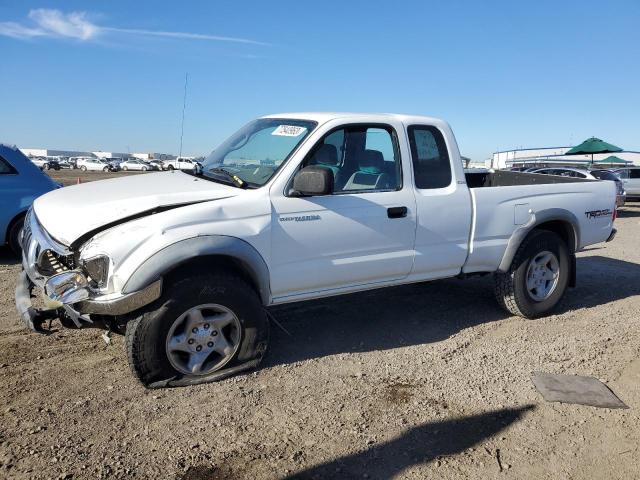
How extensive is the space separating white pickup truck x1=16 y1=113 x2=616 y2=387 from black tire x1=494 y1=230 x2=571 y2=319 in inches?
0.6

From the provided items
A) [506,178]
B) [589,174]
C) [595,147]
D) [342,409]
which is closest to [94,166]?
[595,147]

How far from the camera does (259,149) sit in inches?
178

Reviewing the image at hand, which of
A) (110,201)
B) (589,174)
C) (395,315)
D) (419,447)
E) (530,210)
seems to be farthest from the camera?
(589,174)

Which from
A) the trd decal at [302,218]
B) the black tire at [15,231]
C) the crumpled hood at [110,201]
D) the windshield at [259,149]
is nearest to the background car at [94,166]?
the black tire at [15,231]

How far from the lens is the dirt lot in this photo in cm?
303

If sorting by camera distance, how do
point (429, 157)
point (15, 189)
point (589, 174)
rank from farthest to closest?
point (589, 174) → point (15, 189) → point (429, 157)

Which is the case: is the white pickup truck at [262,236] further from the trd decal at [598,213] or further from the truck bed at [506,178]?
the truck bed at [506,178]

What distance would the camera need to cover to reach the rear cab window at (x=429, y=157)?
479 cm

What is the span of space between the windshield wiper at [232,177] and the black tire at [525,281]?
2882 millimetres

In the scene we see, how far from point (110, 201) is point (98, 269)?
53 cm

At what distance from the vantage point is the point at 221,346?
156 inches

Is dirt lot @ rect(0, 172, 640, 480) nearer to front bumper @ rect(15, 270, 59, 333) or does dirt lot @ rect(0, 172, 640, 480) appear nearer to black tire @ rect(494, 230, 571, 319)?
black tire @ rect(494, 230, 571, 319)

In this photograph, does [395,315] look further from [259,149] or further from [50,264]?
[50,264]

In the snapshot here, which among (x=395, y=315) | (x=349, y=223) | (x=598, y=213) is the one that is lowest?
(x=395, y=315)
